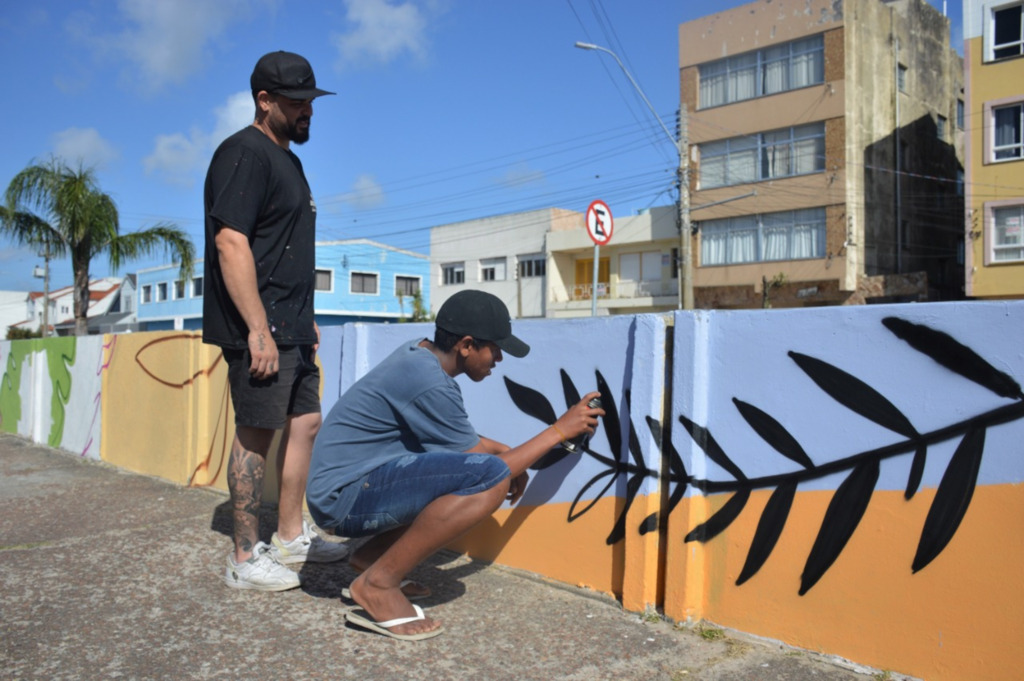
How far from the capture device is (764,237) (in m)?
27.7

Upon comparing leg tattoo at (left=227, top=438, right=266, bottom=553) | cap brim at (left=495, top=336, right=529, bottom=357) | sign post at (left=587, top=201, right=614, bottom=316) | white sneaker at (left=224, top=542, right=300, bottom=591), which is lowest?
white sneaker at (left=224, top=542, right=300, bottom=591)

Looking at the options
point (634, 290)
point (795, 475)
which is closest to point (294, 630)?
point (795, 475)

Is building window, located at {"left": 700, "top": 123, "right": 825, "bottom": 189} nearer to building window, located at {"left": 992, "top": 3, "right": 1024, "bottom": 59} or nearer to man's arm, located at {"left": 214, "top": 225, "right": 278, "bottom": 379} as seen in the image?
building window, located at {"left": 992, "top": 3, "right": 1024, "bottom": 59}

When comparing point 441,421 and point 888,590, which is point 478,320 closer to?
point 441,421

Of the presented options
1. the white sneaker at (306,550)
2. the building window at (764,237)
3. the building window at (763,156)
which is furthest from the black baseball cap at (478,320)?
the building window at (763,156)

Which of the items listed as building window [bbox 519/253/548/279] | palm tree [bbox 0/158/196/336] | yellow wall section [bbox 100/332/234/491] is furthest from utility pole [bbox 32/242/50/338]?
building window [bbox 519/253/548/279]

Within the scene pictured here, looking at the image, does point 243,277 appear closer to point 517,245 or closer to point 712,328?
point 712,328

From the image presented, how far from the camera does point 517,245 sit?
3847 centimetres

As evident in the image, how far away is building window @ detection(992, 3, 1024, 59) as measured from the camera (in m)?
22.1

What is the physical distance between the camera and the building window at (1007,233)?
22.0 meters

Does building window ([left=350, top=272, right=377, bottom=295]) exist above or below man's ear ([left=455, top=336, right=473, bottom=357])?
above

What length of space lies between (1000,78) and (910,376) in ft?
81.9

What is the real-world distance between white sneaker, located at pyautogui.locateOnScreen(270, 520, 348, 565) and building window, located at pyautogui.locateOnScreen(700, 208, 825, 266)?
2568 centimetres

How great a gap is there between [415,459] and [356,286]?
135ft
